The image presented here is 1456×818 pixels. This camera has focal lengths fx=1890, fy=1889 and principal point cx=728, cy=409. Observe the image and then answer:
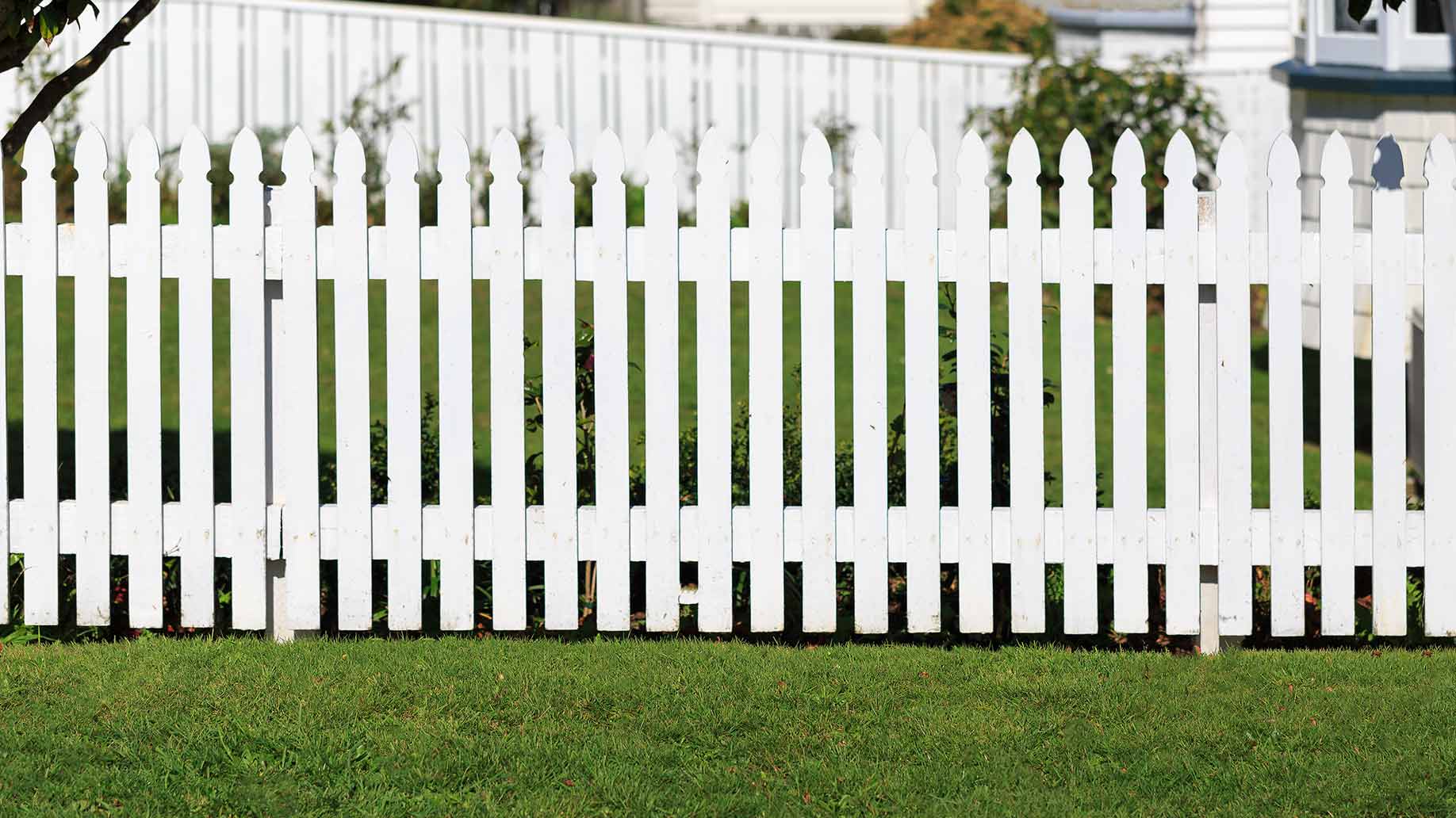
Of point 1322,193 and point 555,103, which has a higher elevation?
point 555,103

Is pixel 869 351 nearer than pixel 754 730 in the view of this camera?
No

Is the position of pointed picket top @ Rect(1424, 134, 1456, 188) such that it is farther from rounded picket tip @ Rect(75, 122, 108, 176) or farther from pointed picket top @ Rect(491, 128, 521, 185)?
rounded picket tip @ Rect(75, 122, 108, 176)

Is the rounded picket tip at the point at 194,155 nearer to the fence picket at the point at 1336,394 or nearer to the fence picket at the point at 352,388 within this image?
the fence picket at the point at 352,388

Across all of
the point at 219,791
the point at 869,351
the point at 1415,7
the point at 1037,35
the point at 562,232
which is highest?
the point at 1037,35

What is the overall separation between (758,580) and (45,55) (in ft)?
34.5

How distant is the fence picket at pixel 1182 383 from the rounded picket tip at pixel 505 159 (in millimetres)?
1581

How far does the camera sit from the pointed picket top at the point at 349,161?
17.0 feet

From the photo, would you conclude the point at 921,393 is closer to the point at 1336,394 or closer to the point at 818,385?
the point at 818,385

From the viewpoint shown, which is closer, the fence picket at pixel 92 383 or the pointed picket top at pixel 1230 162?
the pointed picket top at pixel 1230 162

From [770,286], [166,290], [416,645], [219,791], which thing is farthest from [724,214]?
[166,290]

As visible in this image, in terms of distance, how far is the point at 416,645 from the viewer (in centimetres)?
522

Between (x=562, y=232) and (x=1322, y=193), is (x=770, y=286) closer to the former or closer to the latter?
(x=562, y=232)

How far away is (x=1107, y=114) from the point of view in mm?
13211

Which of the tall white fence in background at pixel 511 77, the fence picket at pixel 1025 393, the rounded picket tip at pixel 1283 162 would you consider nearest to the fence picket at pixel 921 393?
the fence picket at pixel 1025 393
